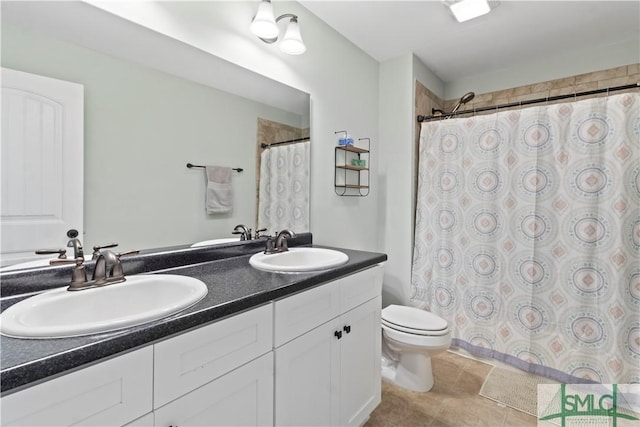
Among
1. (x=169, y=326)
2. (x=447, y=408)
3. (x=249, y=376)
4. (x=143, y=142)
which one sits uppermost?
(x=143, y=142)

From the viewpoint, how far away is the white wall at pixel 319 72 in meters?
1.31

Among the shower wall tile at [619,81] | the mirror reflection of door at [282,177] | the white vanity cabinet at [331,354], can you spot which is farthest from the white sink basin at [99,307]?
the shower wall tile at [619,81]

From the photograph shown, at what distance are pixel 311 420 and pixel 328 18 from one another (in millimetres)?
2237

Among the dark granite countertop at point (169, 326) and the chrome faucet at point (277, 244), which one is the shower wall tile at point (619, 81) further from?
the chrome faucet at point (277, 244)

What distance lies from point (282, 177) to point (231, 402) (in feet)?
3.80

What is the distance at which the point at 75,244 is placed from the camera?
3.25 feet

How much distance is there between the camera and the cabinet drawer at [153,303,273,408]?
0.74m

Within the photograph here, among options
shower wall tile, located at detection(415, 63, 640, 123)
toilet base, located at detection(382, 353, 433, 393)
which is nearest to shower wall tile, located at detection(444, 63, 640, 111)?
shower wall tile, located at detection(415, 63, 640, 123)

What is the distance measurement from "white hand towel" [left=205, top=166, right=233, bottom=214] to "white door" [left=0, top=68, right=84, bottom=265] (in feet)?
1.59

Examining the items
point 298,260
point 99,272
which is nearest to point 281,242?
point 298,260

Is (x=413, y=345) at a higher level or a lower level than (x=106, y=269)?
lower

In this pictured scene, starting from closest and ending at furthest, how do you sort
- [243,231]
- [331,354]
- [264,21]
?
[331,354], [264,21], [243,231]

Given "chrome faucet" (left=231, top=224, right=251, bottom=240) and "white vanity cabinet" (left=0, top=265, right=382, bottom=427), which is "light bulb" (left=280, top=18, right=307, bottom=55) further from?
"white vanity cabinet" (left=0, top=265, right=382, bottom=427)

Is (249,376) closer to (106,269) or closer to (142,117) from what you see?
(106,269)
